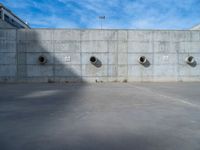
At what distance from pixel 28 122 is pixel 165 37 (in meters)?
11.2

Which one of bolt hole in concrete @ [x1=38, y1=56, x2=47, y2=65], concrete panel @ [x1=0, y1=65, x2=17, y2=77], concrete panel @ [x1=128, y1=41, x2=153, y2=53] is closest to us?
concrete panel @ [x1=0, y1=65, x2=17, y2=77]

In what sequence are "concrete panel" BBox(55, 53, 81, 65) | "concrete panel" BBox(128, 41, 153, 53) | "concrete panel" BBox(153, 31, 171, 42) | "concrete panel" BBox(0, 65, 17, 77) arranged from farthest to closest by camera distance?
1. "concrete panel" BBox(153, 31, 171, 42)
2. "concrete panel" BBox(128, 41, 153, 53)
3. "concrete panel" BBox(55, 53, 81, 65)
4. "concrete panel" BBox(0, 65, 17, 77)

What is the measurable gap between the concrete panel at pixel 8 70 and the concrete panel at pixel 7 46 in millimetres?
1130

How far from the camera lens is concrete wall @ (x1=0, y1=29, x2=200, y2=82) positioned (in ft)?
37.1

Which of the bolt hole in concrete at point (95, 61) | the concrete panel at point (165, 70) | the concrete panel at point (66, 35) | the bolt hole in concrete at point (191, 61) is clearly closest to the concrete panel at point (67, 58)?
the bolt hole in concrete at point (95, 61)

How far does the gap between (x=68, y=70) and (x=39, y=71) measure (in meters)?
1.96

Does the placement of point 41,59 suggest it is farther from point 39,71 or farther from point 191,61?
point 191,61

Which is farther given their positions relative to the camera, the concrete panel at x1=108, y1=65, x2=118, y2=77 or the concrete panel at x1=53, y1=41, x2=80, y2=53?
the concrete panel at x1=108, y1=65, x2=118, y2=77

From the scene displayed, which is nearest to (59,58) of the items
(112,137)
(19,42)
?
(19,42)

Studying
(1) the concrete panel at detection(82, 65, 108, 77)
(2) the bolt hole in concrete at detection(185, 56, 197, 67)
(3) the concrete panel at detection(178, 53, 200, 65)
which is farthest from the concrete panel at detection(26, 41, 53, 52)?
(2) the bolt hole in concrete at detection(185, 56, 197, 67)

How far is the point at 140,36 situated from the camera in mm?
11883

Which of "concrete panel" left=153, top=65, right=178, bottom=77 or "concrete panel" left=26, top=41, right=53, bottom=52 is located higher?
"concrete panel" left=26, top=41, right=53, bottom=52

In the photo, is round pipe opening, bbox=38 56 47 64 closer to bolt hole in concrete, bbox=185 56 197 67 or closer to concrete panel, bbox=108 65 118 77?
concrete panel, bbox=108 65 118 77

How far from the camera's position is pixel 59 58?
1145 centimetres
